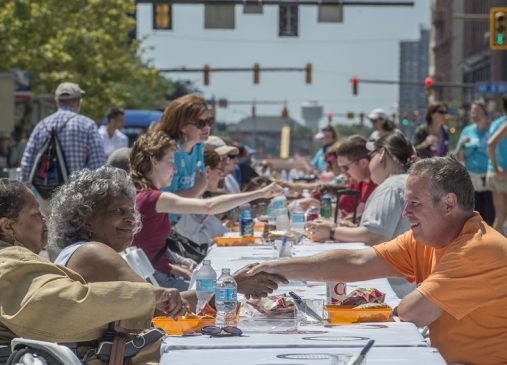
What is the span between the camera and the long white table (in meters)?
4.21

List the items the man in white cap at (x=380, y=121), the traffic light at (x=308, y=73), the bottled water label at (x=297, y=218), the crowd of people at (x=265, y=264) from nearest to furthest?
the crowd of people at (x=265, y=264), the bottled water label at (x=297, y=218), the man in white cap at (x=380, y=121), the traffic light at (x=308, y=73)

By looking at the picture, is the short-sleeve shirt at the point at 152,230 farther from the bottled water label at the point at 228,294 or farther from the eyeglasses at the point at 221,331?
the eyeglasses at the point at 221,331

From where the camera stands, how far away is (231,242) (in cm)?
983

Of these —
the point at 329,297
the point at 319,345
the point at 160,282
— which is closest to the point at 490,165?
the point at 160,282

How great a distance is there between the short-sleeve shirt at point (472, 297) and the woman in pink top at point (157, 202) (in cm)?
373

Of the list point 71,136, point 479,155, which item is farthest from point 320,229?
point 479,155

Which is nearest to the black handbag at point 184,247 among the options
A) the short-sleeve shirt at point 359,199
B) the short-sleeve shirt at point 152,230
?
the short-sleeve shirt at point 152,230

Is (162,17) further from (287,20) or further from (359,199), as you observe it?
(359,199)

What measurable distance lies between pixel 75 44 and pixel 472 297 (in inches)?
1436

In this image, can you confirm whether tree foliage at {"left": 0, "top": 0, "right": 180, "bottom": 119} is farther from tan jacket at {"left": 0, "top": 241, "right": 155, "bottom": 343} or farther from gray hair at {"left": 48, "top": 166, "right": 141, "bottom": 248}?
tan jacket at {"left": 0, "top": 241, "right": 155, "bottom": 343}

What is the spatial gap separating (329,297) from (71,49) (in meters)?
35.6

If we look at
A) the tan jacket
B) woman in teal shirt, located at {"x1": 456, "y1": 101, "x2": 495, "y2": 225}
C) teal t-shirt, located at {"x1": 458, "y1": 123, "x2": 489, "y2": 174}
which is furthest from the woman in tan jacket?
teal t-shirt, located at {"x1": 458, "y1": 123, "x2": 489, "y2": 174}

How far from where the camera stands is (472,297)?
498cm

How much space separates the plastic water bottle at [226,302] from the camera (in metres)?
5.18
